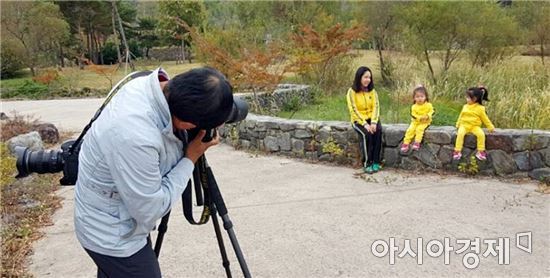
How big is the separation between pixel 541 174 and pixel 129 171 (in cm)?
392

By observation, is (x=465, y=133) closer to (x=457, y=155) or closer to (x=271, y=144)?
(x=457, y=155)

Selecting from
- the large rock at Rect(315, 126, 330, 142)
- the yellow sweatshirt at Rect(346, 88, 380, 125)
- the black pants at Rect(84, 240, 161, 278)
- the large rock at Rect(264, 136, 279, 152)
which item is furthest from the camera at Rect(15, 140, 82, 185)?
the large rock at Rect(264, 136, 279, 152)

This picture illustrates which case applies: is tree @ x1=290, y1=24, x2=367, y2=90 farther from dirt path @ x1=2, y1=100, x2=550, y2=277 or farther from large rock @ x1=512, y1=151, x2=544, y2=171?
large rock @ x1=512, y1=151, x2=544, y2=171

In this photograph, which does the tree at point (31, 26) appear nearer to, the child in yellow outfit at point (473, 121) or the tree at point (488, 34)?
the tree at point (488, 34)

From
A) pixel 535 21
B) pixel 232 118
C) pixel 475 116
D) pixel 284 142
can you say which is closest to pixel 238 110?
pixel 232 118

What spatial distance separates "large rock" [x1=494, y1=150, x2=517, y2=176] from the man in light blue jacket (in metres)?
3.50

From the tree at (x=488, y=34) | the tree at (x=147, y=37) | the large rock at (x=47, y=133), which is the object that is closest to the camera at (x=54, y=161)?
the large rock at (x=47, y=133)

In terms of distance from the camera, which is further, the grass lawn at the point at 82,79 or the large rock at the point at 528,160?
the grass lawn at the point at 82,79

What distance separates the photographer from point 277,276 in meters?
2.61

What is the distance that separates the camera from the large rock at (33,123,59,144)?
6.88 meters

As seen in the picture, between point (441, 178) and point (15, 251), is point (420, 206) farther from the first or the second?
point (15, 251)

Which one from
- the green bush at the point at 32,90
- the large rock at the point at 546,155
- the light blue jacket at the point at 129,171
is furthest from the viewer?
the green bush at the point at 32,90

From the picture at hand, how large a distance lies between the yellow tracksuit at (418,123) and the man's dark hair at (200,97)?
11.6ft

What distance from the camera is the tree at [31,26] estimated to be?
734 inches
